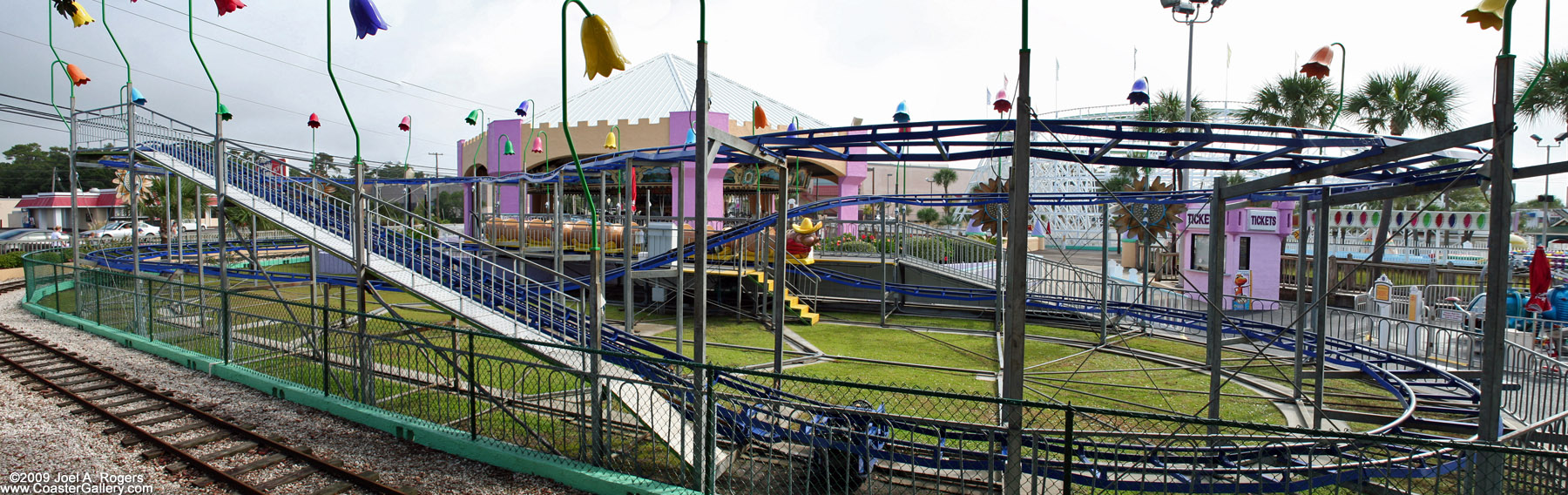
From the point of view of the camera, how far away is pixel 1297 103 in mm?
17047

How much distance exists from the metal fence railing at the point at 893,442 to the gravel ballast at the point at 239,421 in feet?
1.33

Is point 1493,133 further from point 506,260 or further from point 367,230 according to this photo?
point 506,260

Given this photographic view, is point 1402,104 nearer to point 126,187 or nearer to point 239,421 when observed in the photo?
point 239,421

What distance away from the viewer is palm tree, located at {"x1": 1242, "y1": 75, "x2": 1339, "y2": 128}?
16781 millimetres

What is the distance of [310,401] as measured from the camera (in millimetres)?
8859

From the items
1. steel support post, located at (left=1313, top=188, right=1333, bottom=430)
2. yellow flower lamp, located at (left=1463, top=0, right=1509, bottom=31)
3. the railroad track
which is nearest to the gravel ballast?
the railroad track

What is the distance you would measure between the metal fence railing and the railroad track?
1094mm

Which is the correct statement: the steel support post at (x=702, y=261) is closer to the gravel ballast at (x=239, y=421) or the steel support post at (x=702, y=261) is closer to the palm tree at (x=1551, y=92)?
the gravel ballast at (x=239, y=421)

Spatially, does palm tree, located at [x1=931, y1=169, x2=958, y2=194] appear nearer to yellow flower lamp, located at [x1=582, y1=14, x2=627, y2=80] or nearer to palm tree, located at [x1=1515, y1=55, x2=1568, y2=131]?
palm tree, located at [x1=1515, y1=55, x2=1568, y2=131]

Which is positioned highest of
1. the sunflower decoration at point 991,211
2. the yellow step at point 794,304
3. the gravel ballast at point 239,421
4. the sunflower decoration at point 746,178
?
the sunflower decoration at point 746,178

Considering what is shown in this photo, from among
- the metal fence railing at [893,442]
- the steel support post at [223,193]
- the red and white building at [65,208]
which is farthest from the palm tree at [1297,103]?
the red and white building at [65,208]

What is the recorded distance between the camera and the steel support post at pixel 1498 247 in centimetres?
444

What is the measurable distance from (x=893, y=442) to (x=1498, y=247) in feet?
13.0

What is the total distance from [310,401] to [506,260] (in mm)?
10778
